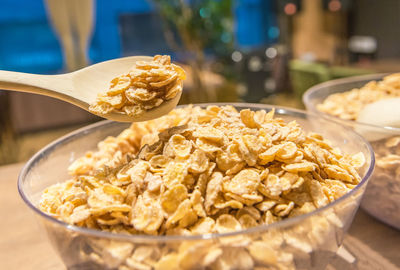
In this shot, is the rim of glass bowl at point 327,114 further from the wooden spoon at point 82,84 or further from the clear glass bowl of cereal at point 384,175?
the wooden spoon at point 82,84

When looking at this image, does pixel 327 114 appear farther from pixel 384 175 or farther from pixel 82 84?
pixel 82 84

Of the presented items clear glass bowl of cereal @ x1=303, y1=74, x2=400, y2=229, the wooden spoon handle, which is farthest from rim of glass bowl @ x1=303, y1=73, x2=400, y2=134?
the wooden spoon handle

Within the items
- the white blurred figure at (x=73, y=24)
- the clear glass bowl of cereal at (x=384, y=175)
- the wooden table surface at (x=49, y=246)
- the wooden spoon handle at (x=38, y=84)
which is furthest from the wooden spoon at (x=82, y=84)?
the white blurred figure at (x=73, y=24)

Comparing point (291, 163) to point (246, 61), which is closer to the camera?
point (291, 163)

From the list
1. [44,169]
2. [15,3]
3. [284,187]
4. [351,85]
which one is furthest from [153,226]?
[15,3]

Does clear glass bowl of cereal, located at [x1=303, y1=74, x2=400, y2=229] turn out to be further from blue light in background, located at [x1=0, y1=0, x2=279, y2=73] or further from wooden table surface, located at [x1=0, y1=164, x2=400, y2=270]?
blue light in background, located at [x1=0, y1=0, x2=279, y2=73]

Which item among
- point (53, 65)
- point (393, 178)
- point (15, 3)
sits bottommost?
point (53, 65)

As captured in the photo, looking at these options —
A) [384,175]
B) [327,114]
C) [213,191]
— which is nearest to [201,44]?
[327,114]

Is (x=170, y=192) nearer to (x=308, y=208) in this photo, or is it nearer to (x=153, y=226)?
(x=153, y=226)
